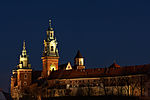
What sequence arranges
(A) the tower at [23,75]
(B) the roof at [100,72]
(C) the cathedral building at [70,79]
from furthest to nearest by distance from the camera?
(A) the tower at [23,75] → (B) the roof at [100,72] → (C) the cathedral building at [70,79]

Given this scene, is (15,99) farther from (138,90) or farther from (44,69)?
(138,90)

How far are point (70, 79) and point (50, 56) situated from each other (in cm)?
1342

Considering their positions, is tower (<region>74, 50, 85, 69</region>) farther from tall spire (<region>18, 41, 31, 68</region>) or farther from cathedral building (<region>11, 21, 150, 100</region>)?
tall spire (<region>18, 41, 31, 68</region>)

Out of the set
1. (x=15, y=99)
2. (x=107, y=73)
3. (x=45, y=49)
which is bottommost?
(x=15, y=99)

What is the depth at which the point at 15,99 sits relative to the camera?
133250 millimetres

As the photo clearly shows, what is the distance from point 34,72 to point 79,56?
20116mm

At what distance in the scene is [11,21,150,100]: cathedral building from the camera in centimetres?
9681

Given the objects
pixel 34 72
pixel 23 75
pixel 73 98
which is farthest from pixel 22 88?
pixel 73 98

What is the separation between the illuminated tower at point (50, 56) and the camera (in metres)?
125

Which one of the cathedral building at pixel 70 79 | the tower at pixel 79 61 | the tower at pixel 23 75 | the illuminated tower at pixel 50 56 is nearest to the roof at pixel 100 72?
the cathedral building at pixel 70 79

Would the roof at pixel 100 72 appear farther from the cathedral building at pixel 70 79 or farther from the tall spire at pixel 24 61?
the tall spire at pixel 24 61

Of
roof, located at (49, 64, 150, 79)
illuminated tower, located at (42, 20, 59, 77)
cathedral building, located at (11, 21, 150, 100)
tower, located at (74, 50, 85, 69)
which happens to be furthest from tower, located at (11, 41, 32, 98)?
tower, located at (74, 50, 85, 69)

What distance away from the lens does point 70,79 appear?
383 feet

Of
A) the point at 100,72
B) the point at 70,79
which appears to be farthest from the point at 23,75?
the point at 100,72
